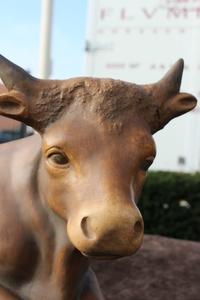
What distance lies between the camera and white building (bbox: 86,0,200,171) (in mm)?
4730

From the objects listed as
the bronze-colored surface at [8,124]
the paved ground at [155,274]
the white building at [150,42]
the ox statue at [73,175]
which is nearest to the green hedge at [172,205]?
the white building at [150,42]

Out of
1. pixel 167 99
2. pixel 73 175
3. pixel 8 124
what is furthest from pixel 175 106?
pixel 8 124

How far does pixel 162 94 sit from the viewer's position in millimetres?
1455

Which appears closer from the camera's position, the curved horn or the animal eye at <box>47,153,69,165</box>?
the animal eye at <box>47,153,69,165</box>

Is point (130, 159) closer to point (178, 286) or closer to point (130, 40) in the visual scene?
point (178, 286)

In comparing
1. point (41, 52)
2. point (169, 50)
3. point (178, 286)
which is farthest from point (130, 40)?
point (178, 286)

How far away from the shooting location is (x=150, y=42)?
480 cm

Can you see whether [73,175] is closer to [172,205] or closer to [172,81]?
[172,81]

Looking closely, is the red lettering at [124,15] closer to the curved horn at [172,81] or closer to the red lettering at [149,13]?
the red lettering at [149,13]

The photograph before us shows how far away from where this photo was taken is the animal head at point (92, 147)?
4.02ft

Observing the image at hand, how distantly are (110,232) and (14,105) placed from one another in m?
0.38

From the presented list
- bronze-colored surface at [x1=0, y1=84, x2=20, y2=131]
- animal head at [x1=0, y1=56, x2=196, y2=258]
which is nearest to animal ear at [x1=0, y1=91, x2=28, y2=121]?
animal head at [x1=0, y1=56, x2=196, y2=258]

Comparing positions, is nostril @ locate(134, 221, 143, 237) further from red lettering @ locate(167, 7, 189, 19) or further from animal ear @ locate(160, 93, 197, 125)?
red lettering @ locate(167, 7, 189, 19)

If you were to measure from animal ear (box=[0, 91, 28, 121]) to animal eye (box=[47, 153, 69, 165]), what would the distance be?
0.12m
